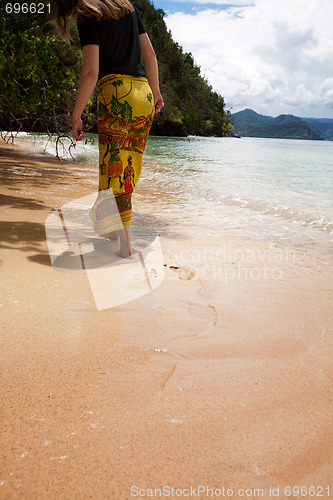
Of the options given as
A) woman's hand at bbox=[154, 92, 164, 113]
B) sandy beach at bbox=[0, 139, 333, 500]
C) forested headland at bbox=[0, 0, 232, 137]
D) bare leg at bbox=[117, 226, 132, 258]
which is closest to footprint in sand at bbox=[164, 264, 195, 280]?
sandy beach at bbox=[0, 139, 333, 500]

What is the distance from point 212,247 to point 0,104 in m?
8.04

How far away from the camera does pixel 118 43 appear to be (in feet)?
8.89

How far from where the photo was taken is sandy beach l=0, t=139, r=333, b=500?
1.13m

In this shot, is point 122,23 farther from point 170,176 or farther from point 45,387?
point 170,176

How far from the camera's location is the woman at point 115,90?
2.58 meters

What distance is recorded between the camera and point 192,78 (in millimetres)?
87312

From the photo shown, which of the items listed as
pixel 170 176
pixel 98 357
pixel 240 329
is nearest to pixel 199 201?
pixel 170 176

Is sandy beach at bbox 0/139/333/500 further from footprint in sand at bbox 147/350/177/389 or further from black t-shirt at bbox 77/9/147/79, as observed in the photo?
black t-shirt at bbox 77/9/147/79

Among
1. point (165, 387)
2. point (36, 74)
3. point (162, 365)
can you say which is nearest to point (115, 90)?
point (162, 365)

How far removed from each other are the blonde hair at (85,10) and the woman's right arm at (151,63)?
0.99 ft

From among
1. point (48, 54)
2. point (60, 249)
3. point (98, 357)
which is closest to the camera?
point (98, 357)

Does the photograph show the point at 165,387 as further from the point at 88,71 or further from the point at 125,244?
the point at 88,71

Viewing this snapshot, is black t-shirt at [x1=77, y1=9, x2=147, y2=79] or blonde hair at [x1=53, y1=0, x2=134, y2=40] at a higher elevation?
blonde hair at [x1=53, y1=0, x2=134, y2=40]

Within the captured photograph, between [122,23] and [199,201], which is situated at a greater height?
[122,23]
